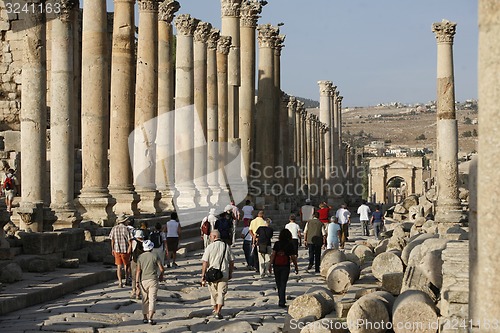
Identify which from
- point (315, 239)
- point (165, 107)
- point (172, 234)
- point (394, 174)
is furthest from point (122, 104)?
point (394, 174)

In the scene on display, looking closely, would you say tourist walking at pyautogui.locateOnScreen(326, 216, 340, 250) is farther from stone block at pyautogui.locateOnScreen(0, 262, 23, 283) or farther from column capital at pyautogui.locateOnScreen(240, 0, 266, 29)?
column capital at pyautogui.locateOnScreen(240, 0, 266, 29)

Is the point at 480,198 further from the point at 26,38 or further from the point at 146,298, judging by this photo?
the point at 26,38

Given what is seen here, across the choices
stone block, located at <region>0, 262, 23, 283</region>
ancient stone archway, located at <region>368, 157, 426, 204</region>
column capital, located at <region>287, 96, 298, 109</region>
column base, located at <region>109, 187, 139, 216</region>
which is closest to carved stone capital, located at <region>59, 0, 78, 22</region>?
column base, located at <region>109, 187, 139, 216</region>

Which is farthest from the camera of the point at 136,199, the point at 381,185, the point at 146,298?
the point at 381,185

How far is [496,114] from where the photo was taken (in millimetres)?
6484

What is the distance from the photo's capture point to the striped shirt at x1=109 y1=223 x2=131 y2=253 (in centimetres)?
1606

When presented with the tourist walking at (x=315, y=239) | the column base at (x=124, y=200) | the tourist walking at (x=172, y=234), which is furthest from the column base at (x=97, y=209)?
the tourist walking at (x=315, y=239)

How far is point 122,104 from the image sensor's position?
23.4 meters

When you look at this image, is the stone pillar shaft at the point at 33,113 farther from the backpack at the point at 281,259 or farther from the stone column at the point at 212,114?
the stone column at the point at 212,114

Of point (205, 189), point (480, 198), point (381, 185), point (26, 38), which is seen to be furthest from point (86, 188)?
point (381, 185)

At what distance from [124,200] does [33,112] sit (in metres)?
5.58

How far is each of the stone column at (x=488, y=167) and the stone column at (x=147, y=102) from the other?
19948 millimetres

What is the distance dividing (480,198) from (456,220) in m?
23.2

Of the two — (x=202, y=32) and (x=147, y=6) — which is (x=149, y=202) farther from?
(x=202, y=32)
